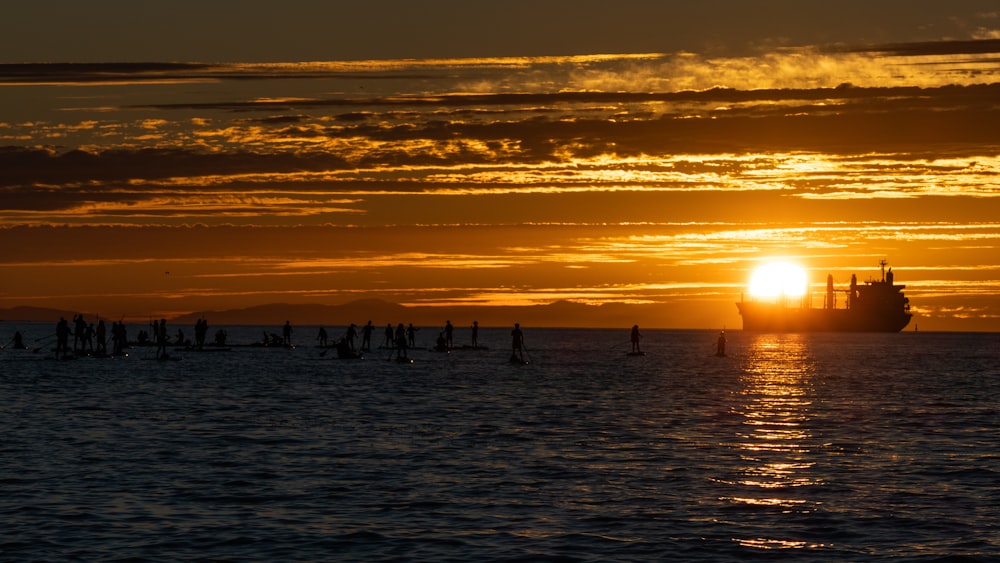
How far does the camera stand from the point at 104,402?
49.7 metres

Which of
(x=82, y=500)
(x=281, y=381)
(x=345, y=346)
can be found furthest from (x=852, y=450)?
(x=345, y=346)

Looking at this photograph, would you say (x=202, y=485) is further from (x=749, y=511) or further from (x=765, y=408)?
(x=765, y=408)

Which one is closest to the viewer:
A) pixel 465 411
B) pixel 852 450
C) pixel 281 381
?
pixel 852 450

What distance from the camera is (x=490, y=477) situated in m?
28.0

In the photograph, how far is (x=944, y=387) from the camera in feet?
237

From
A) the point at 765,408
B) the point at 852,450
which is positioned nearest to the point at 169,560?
the point at 852,450

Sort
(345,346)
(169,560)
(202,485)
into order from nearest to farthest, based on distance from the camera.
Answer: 1. (169,560)
2. (202,485)
3. (345,346)

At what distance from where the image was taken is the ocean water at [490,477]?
2048 cm

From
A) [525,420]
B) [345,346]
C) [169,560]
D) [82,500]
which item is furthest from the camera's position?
[345,346]

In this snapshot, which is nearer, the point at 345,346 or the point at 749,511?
the point at 749,511

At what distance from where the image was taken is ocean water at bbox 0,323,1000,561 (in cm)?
2048

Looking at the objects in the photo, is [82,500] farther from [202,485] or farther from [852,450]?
[852,450]

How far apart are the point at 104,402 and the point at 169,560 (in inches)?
1280

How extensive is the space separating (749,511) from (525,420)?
19.6 meters
